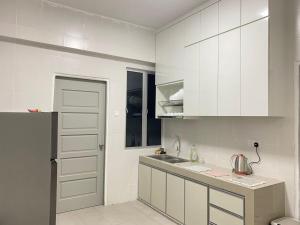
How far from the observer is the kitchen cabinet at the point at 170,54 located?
3616 millimetres

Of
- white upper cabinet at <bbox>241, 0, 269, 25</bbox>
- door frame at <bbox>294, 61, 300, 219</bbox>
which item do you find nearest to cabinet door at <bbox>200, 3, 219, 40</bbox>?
white upper cabinet at <bbox>241, 0, 269, 25</bbox>

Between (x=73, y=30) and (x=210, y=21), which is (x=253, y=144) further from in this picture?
(x=73, y=30)

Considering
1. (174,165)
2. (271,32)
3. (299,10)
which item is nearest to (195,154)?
(174,165)

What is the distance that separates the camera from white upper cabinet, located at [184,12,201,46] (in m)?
3.28

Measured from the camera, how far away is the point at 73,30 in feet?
11.3

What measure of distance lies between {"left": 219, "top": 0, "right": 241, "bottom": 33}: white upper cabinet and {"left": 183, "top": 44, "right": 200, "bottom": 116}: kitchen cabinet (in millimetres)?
497

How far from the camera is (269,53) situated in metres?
2.38

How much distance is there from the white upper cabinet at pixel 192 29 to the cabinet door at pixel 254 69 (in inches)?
31.8

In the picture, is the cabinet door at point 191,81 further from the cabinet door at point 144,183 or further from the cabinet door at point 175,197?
the cabinet door at point 144,183

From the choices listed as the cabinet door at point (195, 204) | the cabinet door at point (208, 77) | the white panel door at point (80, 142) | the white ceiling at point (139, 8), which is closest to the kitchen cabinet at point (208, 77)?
the cabinet door at point (208, 77)

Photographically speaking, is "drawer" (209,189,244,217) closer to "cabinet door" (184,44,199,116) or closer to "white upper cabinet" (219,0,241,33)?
"cabinet door" (184,44,199,116)

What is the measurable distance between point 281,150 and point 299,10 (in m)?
1.58

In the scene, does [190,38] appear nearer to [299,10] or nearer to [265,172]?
[299,10]

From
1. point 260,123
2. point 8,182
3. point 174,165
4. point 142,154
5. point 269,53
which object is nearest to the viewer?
point 8,182
